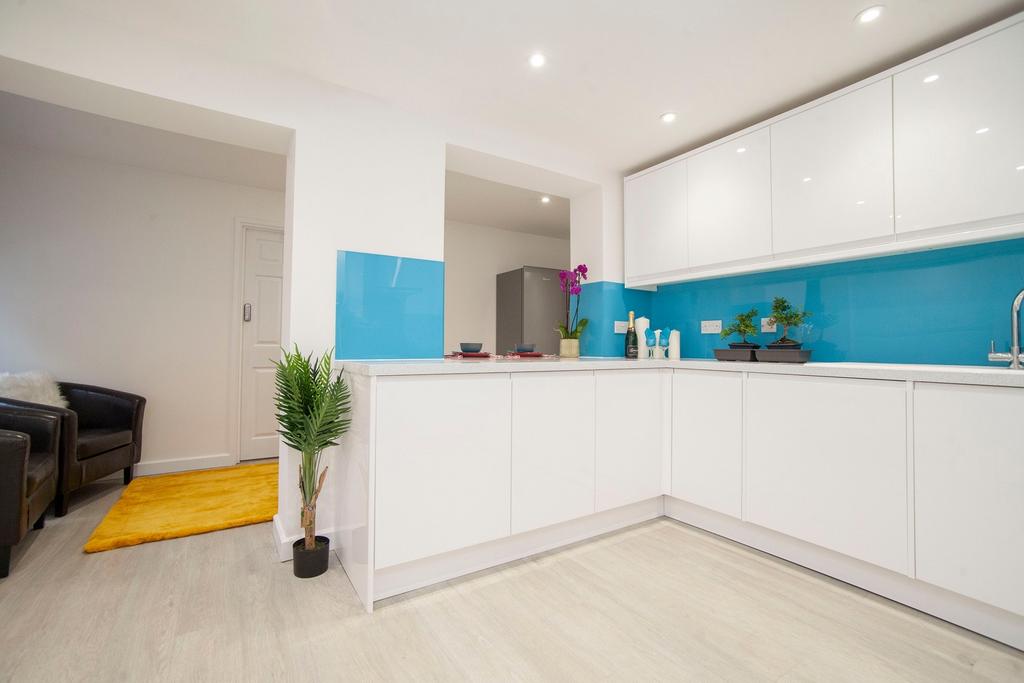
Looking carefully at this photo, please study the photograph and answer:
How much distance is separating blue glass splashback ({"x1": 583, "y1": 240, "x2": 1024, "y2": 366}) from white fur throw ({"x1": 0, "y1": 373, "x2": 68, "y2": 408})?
4533 millimetres

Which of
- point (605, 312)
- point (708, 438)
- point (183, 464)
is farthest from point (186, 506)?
point (708, 438)

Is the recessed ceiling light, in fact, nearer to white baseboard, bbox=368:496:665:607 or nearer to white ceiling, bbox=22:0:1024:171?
white ceiling, bbox=22:0:1024:171

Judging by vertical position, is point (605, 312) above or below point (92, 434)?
above

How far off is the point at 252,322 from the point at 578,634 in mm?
3886

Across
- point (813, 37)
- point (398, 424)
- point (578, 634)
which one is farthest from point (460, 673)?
point (813, 37)

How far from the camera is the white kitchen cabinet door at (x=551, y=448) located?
2.07 metres

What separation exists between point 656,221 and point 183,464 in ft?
14.3

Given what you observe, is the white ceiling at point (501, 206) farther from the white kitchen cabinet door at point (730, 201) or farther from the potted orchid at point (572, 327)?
the white kitchen cabinet door at point (730, 201)

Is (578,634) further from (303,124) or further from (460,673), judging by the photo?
(303,124)

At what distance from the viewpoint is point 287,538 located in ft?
7.26

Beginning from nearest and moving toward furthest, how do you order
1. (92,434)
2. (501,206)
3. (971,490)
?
(971,490) < (92,434) < (501,206)

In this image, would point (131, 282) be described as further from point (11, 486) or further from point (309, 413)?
point (309, 413)

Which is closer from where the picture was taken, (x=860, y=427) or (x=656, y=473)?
(x=860, y=427)

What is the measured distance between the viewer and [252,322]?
4.13 meters
